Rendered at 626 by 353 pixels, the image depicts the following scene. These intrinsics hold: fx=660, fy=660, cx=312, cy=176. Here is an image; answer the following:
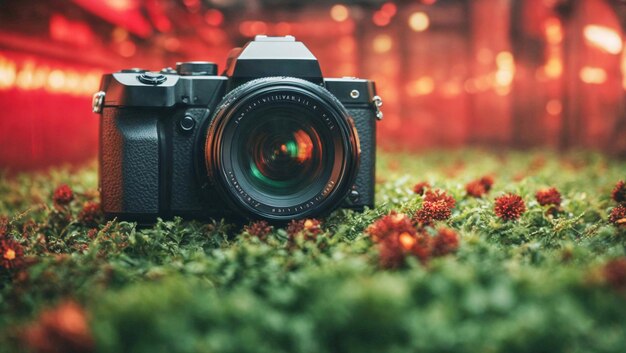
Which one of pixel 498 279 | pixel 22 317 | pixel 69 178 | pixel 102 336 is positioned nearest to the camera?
pixel 102 336

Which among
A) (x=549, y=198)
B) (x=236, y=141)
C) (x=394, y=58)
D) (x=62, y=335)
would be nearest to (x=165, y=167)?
(x=236, y=141)

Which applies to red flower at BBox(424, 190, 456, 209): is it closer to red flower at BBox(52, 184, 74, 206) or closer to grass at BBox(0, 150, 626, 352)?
grass at BBox(0, 150, 626, 352)

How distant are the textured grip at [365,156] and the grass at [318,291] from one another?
10 cm

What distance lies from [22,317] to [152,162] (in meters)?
0.71

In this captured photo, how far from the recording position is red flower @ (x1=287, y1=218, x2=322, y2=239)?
159 cm

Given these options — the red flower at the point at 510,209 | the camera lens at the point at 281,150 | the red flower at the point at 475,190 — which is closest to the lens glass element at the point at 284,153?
the camera lens at the point at 281,150

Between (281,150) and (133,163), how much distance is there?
42 centimetres

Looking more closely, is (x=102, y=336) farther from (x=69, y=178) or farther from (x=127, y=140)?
(x=69, y=178)

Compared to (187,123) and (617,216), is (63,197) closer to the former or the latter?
(187,123)

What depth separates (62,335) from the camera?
0.99 metres

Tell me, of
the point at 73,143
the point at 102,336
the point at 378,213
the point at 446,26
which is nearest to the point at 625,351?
the point at 102,336

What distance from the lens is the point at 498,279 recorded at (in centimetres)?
112

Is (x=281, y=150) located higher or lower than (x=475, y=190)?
higher

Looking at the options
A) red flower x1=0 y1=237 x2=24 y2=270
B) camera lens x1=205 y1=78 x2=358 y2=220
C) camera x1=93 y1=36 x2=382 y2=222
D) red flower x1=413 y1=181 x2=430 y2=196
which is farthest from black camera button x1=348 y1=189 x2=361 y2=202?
red flower x1=0 y1=237 x2=24 y2=270
